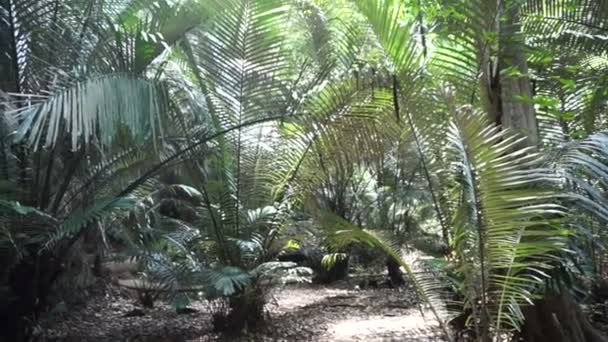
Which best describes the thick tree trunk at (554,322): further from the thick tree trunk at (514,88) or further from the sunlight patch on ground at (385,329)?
the thick tree trunk at (514,88)

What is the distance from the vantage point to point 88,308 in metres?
6.89

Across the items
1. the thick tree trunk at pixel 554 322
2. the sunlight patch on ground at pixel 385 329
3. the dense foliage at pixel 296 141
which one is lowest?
the sunlight patch on ground at pixel 385 329

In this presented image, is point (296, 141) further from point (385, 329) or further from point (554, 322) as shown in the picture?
point (554, 322)

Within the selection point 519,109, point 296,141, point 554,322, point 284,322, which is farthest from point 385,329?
point 519,109

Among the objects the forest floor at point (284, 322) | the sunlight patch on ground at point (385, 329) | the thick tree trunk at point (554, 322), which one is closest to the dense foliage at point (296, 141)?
the thick tree trunk at point (554, 322)

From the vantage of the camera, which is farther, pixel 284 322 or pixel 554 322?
pixel 284 322

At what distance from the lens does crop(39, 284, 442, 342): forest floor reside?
5176 millimetres

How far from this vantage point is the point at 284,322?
5812 mm

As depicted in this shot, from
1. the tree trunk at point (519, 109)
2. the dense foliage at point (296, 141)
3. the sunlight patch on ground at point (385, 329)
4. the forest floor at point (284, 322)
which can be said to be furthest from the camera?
the forest floor at point (284, 322)

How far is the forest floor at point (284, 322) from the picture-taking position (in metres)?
5.18

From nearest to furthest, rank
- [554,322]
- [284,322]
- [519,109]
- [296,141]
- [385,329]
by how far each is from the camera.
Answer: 1. [554,322]
2. [519,109]
3. [296,141]
4. [385,329]
5. [284,322]

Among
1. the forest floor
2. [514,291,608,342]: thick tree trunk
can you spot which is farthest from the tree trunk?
the forest floor

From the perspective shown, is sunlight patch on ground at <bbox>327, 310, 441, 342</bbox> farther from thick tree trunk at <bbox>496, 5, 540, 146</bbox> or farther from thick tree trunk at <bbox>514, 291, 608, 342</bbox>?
thick tree trunk at <bbox>496, 5, 540, 146</bbox>

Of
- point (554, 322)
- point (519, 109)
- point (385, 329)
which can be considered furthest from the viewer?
point (385, 329)
